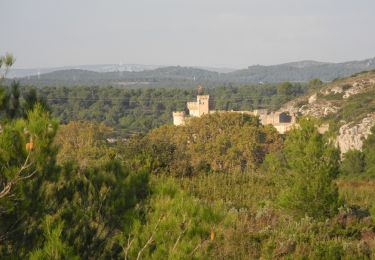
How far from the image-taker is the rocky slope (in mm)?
40969

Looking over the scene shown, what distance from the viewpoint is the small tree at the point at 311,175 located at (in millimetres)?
8797

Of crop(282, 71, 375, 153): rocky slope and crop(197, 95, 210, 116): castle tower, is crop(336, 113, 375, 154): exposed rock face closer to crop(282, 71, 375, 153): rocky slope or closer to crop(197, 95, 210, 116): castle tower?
crop(282, 71, 375, 153): rocky slope

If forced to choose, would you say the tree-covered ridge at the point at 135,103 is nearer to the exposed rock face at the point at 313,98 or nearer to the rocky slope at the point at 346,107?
the exposed rock face at the point at 313,98

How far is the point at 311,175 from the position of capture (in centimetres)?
885

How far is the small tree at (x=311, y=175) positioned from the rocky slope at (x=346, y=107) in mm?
27886

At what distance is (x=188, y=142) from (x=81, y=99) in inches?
1509

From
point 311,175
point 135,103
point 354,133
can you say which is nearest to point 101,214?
point 311,175

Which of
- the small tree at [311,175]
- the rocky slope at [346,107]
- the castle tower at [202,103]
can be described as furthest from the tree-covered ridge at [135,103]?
the small tree at [311,175]

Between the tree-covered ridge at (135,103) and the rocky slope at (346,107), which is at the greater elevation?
the rocky slope at (346,107)

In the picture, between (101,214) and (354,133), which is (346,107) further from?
(101,214)

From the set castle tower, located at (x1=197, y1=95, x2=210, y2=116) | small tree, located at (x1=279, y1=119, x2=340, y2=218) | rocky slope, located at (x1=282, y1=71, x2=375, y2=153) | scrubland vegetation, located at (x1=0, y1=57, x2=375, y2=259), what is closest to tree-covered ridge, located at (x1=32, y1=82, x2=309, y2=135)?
castle tower, located at (x1=197, y1=95, x2=210, y2=116)

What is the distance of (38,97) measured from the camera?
448 centimetres

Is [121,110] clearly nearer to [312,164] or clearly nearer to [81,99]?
[81,99]

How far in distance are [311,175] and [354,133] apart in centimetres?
3375
